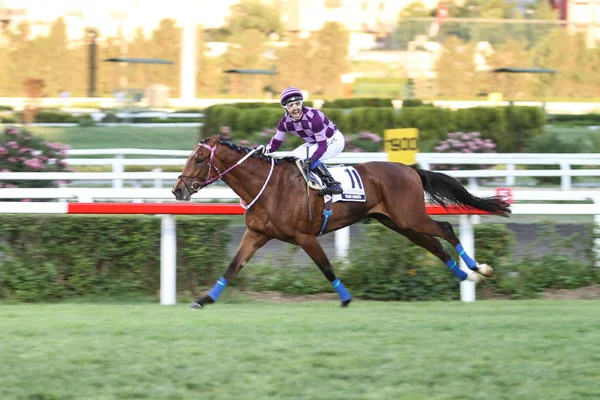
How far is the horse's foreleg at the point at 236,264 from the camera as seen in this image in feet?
23.1

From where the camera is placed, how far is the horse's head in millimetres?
7039

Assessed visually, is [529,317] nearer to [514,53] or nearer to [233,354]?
[233,354]

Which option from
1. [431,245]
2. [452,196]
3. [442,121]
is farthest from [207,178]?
[442,121]

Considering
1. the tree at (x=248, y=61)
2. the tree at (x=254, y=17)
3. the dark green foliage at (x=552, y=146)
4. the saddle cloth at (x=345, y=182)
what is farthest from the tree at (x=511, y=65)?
the saddle cloth at (x=345, y=182)

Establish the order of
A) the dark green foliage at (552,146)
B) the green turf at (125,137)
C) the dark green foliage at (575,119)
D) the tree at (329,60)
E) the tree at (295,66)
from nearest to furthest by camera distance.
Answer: the dark green foliage at (552,146), the green turf at (125,137), the dark green foliage at (575,119), the tree at (295,66), the tree at (329,60)

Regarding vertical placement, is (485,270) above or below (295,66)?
below

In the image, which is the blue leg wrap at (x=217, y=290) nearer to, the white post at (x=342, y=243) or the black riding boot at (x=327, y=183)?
the black riding boot at (x=327, y=183)

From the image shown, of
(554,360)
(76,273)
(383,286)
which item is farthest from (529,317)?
(76,273)

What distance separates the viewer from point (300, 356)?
16.2ft

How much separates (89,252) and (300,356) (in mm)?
3414

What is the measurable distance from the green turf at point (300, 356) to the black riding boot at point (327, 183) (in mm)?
1209

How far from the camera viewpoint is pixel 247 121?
19953 millimetres

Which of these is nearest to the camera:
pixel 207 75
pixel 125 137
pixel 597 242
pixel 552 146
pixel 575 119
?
pixel 597 242

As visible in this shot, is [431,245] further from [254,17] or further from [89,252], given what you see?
[254,17]
